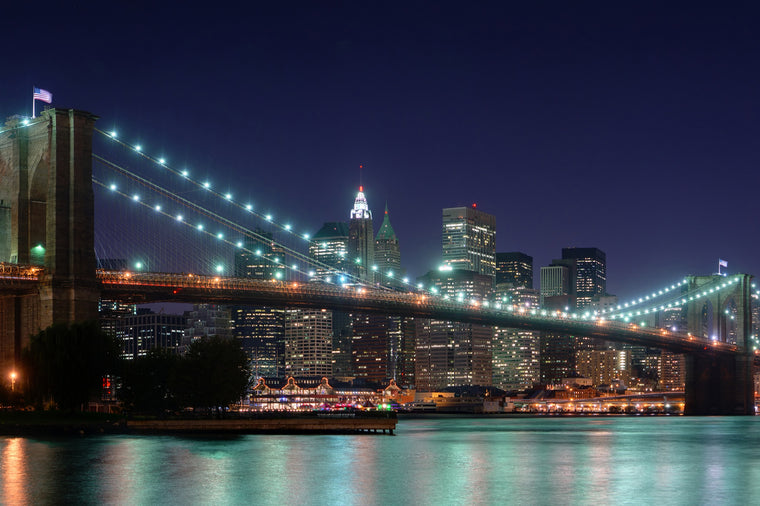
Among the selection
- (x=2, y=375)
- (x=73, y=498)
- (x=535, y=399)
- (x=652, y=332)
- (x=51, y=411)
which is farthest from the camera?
(x=535, y=399)

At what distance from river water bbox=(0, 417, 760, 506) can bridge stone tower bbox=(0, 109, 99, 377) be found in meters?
9.46

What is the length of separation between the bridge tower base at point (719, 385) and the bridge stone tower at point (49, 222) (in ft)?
256

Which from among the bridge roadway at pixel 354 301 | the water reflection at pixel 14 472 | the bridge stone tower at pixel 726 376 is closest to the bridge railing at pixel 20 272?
the bridge roadway at pixel 354 301

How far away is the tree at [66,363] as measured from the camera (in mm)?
59312

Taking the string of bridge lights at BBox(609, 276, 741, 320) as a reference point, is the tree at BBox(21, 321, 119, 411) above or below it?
below

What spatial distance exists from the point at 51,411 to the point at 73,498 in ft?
93.8

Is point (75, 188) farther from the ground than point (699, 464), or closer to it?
farther from the ground

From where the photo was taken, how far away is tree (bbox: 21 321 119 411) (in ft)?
195

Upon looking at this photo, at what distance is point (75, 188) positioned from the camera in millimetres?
64875

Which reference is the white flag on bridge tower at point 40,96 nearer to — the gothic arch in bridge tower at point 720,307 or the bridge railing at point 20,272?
the bridge railing at point 20,272

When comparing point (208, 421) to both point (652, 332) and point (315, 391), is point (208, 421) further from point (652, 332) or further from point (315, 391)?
point (315, 391)

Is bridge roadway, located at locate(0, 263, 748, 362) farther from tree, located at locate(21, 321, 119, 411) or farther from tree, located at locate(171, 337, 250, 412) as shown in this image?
tree, located at locate(171, 337, 250, 412)

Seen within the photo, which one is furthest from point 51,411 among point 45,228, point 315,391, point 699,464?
point 315,391

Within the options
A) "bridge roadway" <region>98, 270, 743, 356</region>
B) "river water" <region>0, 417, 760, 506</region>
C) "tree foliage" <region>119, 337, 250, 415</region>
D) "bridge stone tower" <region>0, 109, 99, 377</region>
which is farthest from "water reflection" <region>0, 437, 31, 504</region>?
"bridge roadway" <region>98, 270, 743, 356</region>
